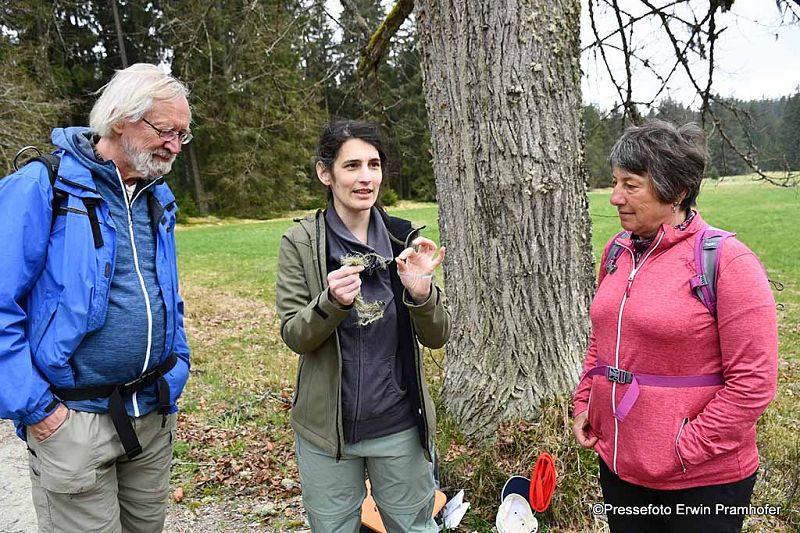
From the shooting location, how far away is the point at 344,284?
1.92 meters

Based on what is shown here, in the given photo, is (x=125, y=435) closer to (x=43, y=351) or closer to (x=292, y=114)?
(x=43, y=351)

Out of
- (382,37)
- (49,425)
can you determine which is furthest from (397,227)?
(382,37)

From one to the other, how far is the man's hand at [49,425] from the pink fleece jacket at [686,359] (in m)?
2.00

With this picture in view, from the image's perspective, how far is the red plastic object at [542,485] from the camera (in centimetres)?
279

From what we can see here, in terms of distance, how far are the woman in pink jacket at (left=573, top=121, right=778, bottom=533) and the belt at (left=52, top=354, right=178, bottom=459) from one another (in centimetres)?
179

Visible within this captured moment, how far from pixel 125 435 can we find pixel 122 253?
0.71m

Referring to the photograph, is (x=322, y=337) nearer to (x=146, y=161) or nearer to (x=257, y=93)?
(x=146, y=161)

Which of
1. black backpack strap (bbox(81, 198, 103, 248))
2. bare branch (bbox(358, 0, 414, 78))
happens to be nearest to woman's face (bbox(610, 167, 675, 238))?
black backpack strap (bbox(81, 198, 103, 248))

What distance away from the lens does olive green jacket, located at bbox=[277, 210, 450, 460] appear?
7.05 ft

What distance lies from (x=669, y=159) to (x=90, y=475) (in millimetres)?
2379

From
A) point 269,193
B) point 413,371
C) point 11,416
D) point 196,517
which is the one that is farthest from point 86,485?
point 269,193

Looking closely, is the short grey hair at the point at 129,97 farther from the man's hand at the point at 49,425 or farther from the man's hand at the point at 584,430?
the man's hand at the point at 584,430

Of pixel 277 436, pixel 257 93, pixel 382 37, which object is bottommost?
pixel 277 436

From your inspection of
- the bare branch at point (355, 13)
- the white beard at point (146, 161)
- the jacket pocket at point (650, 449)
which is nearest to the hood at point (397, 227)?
the white beard at point (146, 161)
